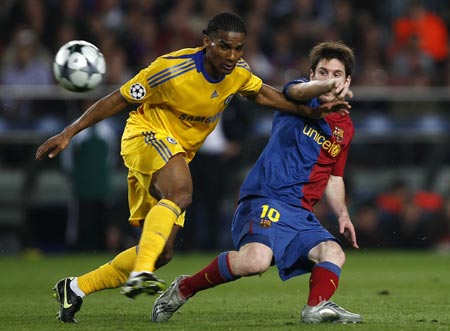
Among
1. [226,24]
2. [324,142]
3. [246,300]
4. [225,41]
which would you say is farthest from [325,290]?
[246,300]

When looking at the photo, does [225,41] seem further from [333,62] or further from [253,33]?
[253,33]

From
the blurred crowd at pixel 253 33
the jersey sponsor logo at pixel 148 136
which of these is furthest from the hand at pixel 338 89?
the blurred crowd at pixel 253 33

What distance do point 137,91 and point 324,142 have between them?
4.42 ft

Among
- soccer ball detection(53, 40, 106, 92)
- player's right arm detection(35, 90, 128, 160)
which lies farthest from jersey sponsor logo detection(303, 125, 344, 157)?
soccer ball detection(53, 40, 106, 92)

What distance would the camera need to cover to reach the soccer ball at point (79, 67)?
819 cm

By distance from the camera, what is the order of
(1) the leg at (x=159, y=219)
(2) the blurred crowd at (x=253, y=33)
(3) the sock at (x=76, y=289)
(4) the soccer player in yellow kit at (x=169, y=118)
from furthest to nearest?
1. (2) the blurred crowd at (x=253, y=33)
2. (3) the sock at (x=76, y=289)
3. (4) the soccer player in yellow kit at (x=169, y=118)
4. (1) the leg at (x=159, y=219)

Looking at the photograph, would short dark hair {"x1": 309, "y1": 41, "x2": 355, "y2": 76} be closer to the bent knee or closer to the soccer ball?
the bent knee

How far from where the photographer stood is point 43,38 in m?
15.5

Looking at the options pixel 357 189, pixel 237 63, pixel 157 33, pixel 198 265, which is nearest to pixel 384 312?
pixel 237 63

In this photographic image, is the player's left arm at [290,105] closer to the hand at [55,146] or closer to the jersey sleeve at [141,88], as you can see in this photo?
the jersey sleeve at [141,88]

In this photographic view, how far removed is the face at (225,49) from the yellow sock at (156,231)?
1026 mm

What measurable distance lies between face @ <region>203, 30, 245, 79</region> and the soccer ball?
1.40m

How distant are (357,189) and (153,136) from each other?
8.75m

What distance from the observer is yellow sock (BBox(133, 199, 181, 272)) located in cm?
645
